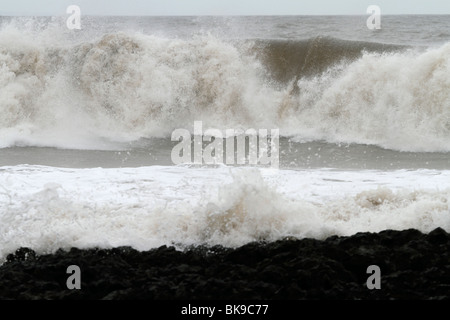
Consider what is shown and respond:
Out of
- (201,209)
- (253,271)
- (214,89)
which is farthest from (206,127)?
(253,271)

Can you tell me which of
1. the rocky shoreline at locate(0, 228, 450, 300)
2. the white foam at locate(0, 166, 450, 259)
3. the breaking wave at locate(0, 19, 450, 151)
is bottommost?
the rocky shoreline at locate(0, 228, 450, 300)

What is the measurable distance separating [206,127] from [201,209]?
7.98m

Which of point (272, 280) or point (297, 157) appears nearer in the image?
point (272, 280)

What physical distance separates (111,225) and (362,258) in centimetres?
257

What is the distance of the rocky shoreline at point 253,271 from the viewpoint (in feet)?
14.9

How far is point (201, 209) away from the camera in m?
6.35

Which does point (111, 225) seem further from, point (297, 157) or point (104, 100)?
point (104, 100)

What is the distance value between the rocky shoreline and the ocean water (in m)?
0.50

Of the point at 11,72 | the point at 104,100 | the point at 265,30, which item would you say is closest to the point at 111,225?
the point at 104,100

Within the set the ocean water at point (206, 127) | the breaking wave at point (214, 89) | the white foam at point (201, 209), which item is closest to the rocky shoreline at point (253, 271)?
the white foam at point (201, 209)

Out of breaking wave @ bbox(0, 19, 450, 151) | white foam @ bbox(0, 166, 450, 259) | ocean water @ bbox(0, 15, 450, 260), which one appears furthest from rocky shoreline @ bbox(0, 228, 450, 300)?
breaking wave @ bbox(0, 19, 450, 151)

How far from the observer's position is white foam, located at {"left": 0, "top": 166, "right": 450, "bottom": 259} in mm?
6035

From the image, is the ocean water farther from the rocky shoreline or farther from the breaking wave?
the rocky shoreline
